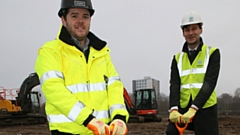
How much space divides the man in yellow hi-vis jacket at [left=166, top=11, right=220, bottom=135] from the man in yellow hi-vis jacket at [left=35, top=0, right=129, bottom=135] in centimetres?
111

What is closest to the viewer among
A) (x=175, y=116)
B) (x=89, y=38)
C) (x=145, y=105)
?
(x=89, y=38)

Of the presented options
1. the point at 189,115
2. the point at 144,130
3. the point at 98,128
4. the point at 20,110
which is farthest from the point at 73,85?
the point at 20,110

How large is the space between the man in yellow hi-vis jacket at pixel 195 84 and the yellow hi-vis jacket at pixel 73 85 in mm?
1147

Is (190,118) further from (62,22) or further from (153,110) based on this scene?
(153,110)

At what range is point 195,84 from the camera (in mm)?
3602

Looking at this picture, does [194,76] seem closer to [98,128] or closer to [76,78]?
[76,78]

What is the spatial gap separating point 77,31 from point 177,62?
1660 mm

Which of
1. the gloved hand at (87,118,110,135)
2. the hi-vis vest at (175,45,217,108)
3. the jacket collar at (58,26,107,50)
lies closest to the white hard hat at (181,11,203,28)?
the hi-vis vest at (175,45,217,108)

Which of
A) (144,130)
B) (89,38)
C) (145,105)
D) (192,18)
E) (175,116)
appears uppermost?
(192,18)

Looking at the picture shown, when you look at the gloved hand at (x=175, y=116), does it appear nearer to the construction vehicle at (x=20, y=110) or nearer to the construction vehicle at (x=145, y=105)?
the construction vehicle at (x=20, y=110)

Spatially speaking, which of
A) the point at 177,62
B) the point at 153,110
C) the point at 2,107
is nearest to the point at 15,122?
the point at 2,107

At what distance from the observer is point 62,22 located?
2693 millimetres

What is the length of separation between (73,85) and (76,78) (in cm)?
6

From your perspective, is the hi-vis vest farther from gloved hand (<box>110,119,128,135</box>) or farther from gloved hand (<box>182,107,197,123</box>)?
gloved hand (<box>110,119,128,135</box>)
